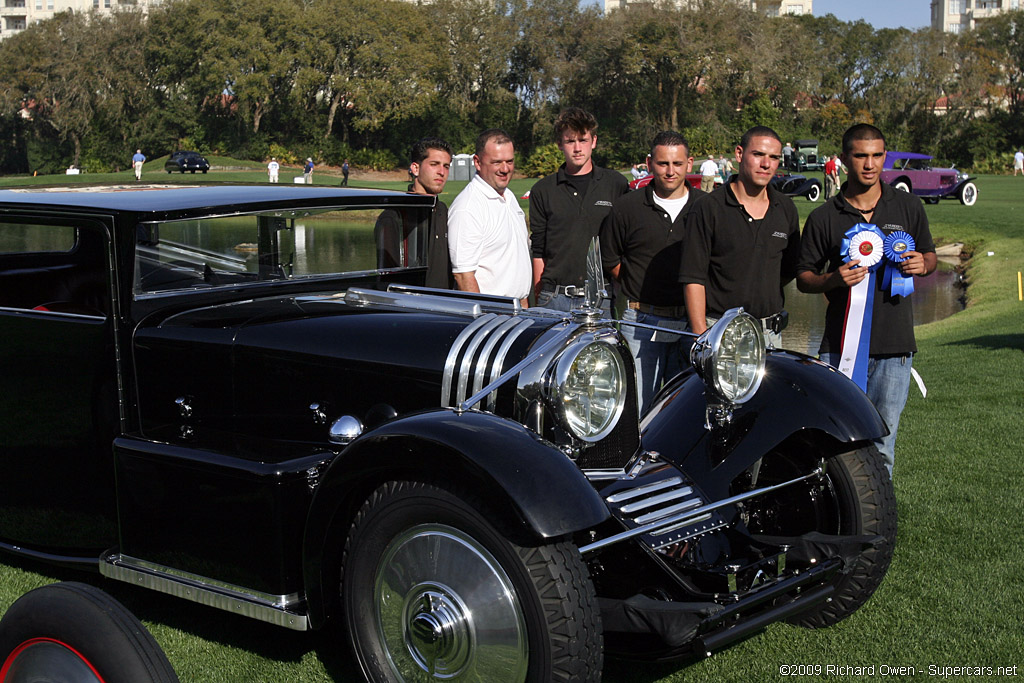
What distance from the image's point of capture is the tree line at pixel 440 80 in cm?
6172

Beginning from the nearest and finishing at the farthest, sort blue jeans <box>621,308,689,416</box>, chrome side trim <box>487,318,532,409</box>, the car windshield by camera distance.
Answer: chrome side trim <box>487,318,532,409</box> → the car windshield → blue jeans <box>621,308,689,416</box>

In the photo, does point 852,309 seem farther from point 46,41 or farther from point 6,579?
point 46,41

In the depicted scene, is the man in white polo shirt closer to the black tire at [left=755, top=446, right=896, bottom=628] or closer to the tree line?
the black tire at [left=755, top=446, right=896, bottom=628]

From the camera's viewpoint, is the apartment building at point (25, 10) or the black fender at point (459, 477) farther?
the apartment building at point (25, 10)

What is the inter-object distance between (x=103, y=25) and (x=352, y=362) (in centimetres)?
7253

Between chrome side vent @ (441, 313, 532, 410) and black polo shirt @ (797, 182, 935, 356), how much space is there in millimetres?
1932

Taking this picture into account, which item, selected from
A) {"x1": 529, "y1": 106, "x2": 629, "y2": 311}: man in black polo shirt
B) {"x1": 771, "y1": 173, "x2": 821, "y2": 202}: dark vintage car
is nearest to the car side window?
{"x1": 529, "y1": 106, "x2": 629, "y2": 311}: man in black polo shirt

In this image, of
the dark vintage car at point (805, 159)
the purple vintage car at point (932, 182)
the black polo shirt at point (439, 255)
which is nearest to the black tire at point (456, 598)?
the black polo shirt at point (439, 255)

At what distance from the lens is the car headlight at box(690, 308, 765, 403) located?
330cm

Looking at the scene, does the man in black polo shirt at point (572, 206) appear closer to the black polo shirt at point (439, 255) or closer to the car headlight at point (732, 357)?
the black polo shirt at point (439, 255)

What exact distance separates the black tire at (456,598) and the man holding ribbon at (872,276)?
2.29 meters

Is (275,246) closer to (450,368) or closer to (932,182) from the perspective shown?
(450,368)

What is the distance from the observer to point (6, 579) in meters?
4.11

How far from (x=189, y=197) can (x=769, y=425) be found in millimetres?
2350
